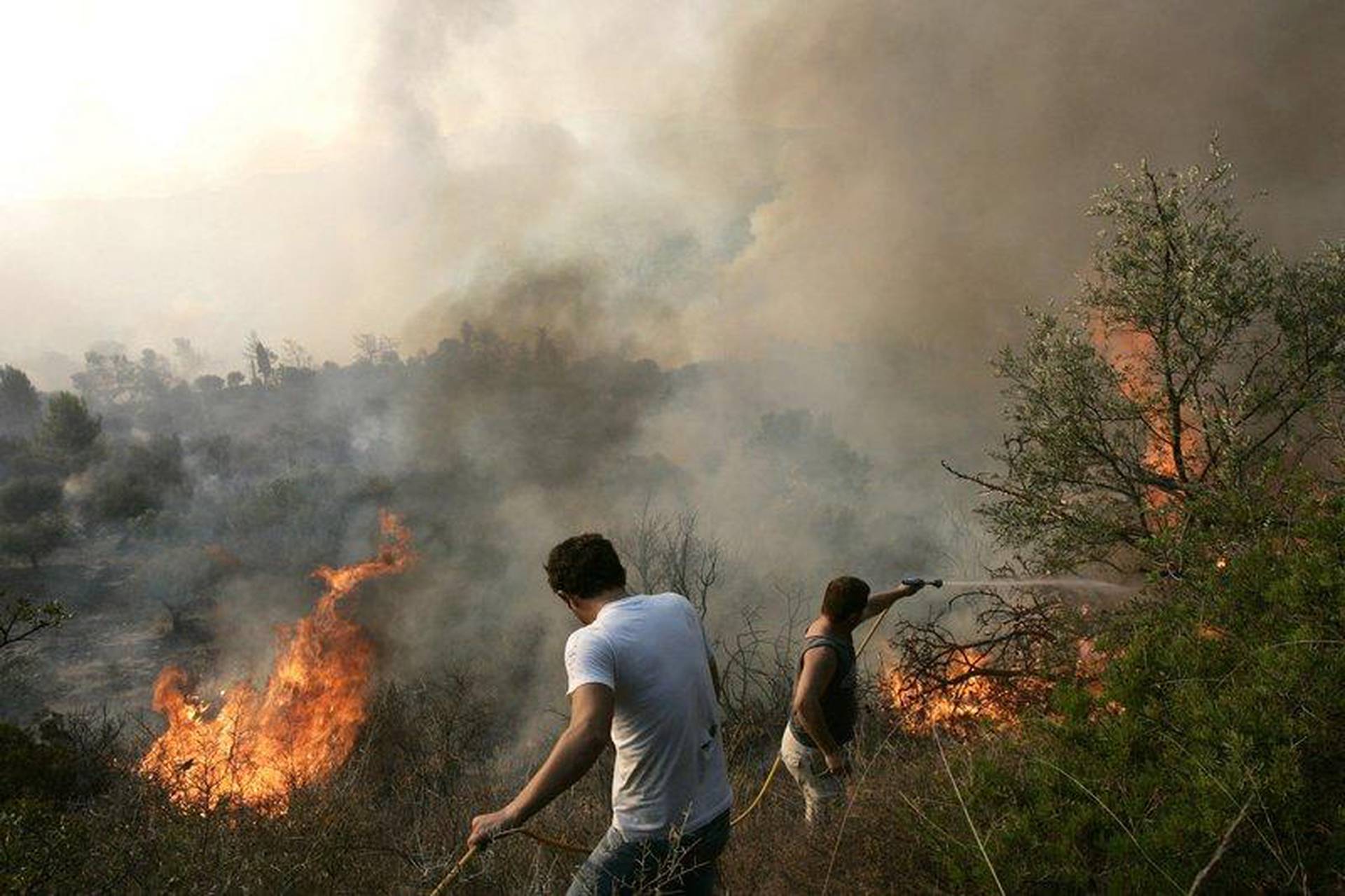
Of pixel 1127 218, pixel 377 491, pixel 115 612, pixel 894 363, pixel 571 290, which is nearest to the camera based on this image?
pixel 1127 218

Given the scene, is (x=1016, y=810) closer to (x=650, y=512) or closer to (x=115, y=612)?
(x=650, y=512)

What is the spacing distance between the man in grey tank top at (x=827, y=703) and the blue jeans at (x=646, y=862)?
1.44 metres

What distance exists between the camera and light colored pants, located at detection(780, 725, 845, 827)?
4375 millimetres

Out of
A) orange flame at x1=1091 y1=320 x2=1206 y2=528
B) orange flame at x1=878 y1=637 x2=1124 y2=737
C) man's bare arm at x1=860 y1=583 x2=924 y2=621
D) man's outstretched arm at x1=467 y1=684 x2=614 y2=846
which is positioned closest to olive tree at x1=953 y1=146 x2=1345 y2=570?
orange flame at x1=1091 y1=320 x2=1206 y2=528

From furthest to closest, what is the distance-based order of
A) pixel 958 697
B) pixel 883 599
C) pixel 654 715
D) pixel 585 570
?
pixel 958 697
pixel 883 599
pixel 585 570
pixel 654 715

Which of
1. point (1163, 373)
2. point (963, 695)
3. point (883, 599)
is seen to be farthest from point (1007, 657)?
point (883, 599)

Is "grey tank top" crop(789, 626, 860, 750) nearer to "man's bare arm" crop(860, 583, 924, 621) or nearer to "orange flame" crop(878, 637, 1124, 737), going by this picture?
"man's bare arm" crop(860, 583, 924, 621)

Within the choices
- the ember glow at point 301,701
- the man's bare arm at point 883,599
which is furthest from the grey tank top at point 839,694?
the ember glow at point 301,701

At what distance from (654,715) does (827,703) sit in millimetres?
2051

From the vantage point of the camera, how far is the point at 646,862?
270 centimetres

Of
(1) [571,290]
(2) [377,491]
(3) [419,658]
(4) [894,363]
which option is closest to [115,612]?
(2) [377,491]

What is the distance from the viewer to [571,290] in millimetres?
34312

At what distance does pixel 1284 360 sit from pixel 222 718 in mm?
17112

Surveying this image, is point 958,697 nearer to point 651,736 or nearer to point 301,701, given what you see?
point 651,736
